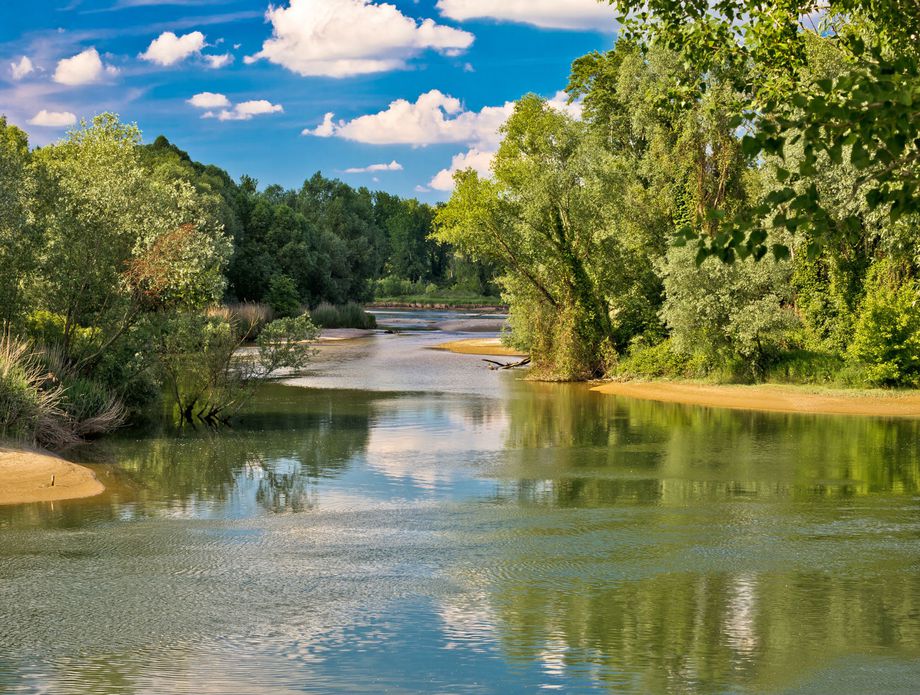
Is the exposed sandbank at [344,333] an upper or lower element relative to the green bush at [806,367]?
upper

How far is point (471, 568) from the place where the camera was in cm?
1316

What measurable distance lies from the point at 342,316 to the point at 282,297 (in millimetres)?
8677

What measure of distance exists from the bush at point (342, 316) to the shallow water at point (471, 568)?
60043 millimetres

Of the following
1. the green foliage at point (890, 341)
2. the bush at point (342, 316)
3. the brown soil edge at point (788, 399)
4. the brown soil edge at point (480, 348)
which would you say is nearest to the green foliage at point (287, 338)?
the brown soil edge at point (788, 399)

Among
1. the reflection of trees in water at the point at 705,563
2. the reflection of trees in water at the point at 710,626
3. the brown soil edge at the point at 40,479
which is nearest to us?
the reflection of trees in water at the point at 710,626

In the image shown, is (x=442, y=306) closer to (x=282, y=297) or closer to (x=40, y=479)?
(x=282, y=297)

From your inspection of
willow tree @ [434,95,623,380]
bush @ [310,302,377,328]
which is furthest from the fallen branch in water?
bush @ [310,302,377,328]

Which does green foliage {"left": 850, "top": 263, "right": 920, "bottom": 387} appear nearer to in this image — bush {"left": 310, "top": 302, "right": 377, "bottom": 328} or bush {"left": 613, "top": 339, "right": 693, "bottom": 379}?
bush {"left": 613, "top": 339, "right": 693, "bottom": 379}

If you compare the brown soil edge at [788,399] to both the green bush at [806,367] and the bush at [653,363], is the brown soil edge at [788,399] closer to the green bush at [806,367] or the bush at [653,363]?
the green bush at [806,367]

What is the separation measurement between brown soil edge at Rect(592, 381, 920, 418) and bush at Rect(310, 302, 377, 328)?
166ft

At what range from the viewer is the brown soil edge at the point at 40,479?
58.3 ft

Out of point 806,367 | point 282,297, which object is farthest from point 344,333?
point 806,367

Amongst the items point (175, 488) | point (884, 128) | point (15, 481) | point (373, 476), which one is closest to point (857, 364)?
point (373, 476)

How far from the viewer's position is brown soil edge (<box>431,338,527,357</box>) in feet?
199
